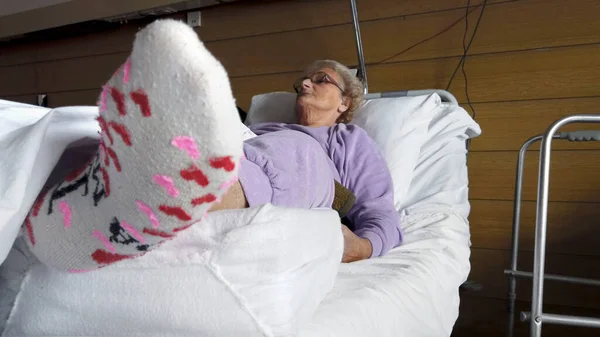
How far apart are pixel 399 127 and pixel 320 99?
0.21 meters

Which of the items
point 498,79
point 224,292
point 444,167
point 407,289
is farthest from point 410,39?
point 224,292

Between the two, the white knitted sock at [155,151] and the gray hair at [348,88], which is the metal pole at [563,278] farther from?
the white knitted sock at [155,151]

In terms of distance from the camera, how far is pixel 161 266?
49 cm

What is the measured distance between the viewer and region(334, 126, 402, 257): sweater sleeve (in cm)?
103

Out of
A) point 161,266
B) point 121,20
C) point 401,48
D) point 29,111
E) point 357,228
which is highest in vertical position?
point 121,20

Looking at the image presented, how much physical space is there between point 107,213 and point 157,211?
0.06 metres

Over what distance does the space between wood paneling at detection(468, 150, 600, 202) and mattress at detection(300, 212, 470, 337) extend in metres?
0.44

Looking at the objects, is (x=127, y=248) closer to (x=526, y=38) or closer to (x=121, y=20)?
(x=526, y=38)

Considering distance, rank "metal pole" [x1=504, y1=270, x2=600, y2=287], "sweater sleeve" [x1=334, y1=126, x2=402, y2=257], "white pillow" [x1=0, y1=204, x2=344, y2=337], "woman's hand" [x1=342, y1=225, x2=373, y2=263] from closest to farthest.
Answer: "white pillow" [x1=0, y1=204, x2=344, y2=337]
"woman's hand" [x1=342, y1=225, x2=373, y2=263]
"sweater sleeve" [x1=334, y1=126, x2=402, y2=257]
"metal pole" [x1=504, y1=270, x2=600, y2=287]

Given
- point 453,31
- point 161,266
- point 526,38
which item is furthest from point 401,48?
point 161,266

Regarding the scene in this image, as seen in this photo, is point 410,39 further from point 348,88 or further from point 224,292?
point 224,292

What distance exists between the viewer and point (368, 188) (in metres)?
1.13

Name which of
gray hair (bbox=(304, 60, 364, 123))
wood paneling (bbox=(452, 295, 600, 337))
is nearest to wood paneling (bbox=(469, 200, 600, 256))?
wood paneling (bbox=(452, 295, 600, 337))

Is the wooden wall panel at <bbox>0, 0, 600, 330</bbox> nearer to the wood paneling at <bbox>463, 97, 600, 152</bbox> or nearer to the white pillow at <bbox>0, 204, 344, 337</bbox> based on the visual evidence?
the wood paneling at <bbox>463, 97, 600, 152</bbox>
